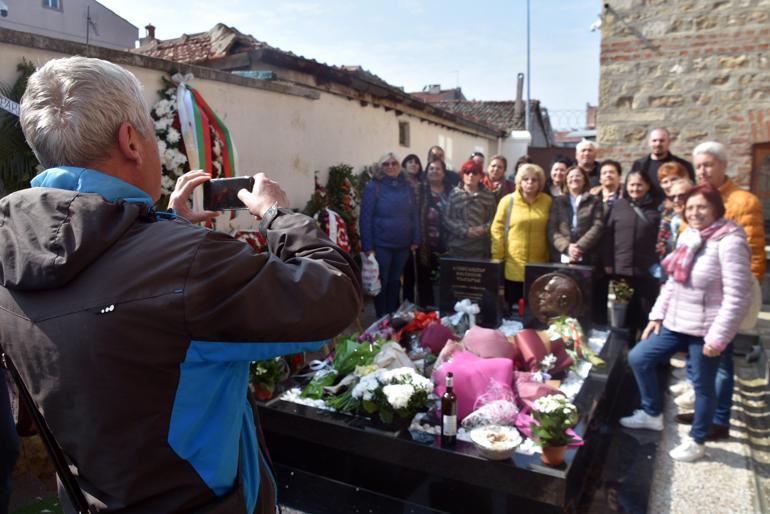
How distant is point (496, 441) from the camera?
3.02m

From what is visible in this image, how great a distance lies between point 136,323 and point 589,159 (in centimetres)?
656

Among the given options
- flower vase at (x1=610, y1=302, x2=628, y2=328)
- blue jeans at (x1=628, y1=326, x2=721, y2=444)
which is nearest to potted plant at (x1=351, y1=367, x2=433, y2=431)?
blue jeans at (x1=628, y1=326, x2=721, y2=444)

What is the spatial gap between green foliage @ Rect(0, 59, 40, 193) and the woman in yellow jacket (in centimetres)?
421

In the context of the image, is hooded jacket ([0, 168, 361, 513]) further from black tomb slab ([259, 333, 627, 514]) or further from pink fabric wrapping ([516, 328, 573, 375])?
pink fabric wrapping ([516, 328, 573, 375])

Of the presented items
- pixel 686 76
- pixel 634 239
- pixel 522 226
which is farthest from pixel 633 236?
pixel 686 76

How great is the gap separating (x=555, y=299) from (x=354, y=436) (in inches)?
114

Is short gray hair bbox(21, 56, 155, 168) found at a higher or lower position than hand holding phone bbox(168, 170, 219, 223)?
higher

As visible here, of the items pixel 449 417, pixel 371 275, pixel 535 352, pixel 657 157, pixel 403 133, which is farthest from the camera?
pixel 403 133

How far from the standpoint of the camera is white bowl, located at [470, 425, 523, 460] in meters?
2.95

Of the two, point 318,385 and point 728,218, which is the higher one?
point 728,218

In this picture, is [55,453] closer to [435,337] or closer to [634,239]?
[435,337]

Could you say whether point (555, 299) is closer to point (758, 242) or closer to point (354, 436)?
point (758, 242)

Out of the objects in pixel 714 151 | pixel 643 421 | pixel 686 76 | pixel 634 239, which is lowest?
pixel 643 421

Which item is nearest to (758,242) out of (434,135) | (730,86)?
(730,86)
